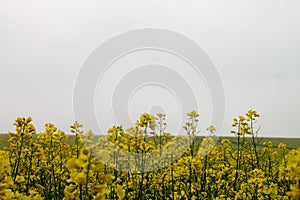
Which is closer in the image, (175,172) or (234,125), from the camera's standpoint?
(175,172)

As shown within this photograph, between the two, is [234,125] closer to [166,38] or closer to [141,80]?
[141,80]

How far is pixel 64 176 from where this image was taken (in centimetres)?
585

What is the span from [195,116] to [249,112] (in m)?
0.95

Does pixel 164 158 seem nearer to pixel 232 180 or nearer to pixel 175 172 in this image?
pixel 175 172

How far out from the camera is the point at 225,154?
775 cm

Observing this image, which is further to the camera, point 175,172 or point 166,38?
point 166,38

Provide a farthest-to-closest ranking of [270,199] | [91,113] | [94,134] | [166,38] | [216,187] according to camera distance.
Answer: [166,38] → [216,187] → [91,113] → [94,134] → [270,199]

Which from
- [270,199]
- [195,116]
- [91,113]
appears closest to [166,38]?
[195,116]

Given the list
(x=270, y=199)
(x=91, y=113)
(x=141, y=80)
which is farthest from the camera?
(x=141, y=80)

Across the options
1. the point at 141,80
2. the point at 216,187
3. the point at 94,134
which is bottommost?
the point at 216,187

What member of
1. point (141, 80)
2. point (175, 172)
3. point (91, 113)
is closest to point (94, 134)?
point (91, 113)

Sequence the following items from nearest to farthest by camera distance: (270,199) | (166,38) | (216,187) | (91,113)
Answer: (270,199) → (91,113) → (216,187) → (166,38)

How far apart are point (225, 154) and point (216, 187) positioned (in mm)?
2285

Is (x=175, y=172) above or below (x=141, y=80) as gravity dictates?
below
